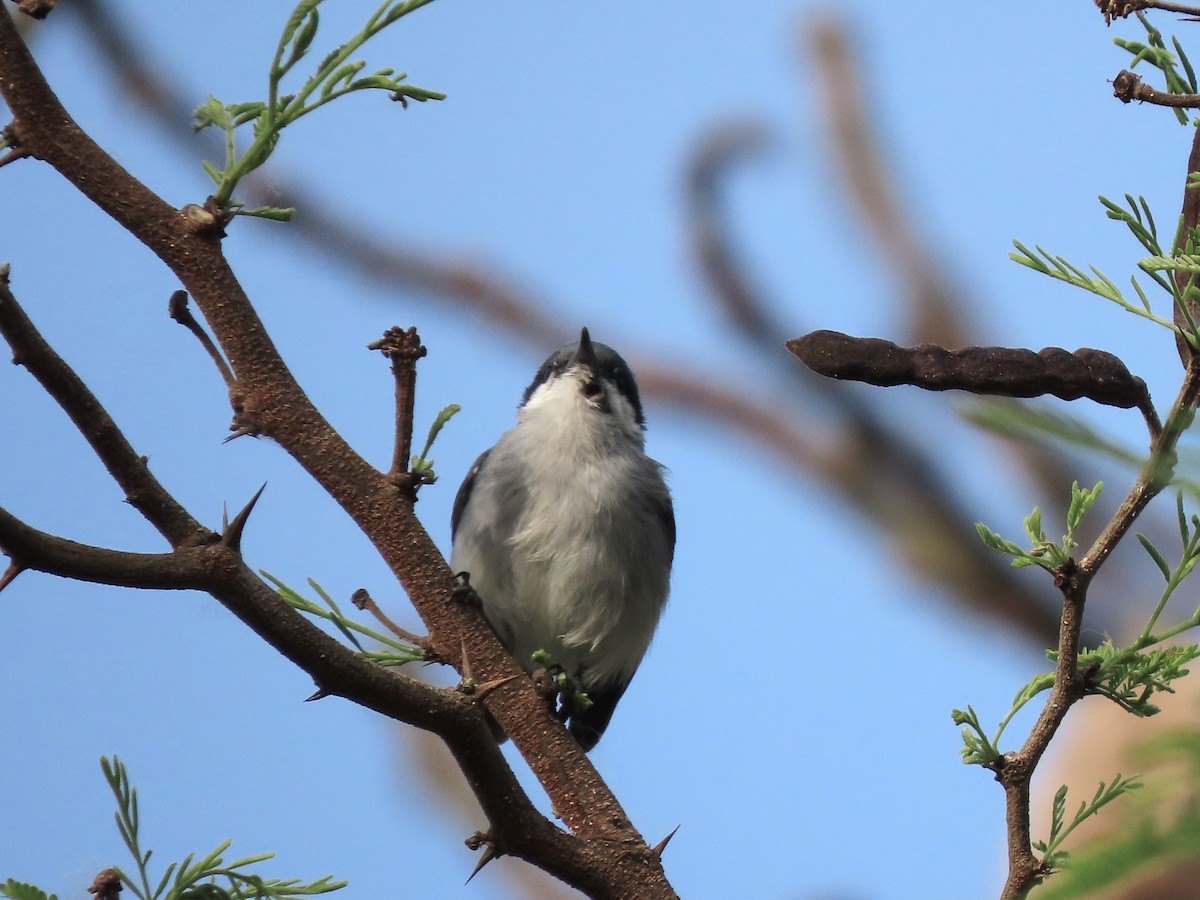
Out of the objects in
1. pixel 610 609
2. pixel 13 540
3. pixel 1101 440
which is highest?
pixel 610 609

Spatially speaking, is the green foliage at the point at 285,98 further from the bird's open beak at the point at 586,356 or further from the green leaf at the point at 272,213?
the bird's open beak at the point at 586,356

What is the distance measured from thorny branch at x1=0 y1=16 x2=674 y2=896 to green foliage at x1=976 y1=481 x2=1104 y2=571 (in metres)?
0.78

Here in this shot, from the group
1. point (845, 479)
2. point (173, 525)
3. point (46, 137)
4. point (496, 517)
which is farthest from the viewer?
point (845, 479)

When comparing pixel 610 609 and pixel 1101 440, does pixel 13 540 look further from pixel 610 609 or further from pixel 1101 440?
pixel 610 609

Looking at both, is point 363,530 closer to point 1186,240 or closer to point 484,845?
point 484,845

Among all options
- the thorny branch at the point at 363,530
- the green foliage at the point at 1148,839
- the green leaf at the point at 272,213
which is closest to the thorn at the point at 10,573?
the thorny branch at the point at 363,530

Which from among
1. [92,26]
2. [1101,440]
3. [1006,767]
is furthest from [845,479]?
[1101,440]

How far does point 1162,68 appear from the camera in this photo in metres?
1.86

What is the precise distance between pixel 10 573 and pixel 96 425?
22 centimetres

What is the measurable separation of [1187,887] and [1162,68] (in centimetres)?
146

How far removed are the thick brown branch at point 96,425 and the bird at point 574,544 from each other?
6.26 ft

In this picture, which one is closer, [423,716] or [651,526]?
[423,716]

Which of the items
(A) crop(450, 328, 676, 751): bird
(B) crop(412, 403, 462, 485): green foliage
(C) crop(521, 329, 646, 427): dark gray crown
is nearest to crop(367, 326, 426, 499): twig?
(B) crop(412, 403, 462, 485): green foliage

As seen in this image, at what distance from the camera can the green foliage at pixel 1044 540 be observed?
169cm
